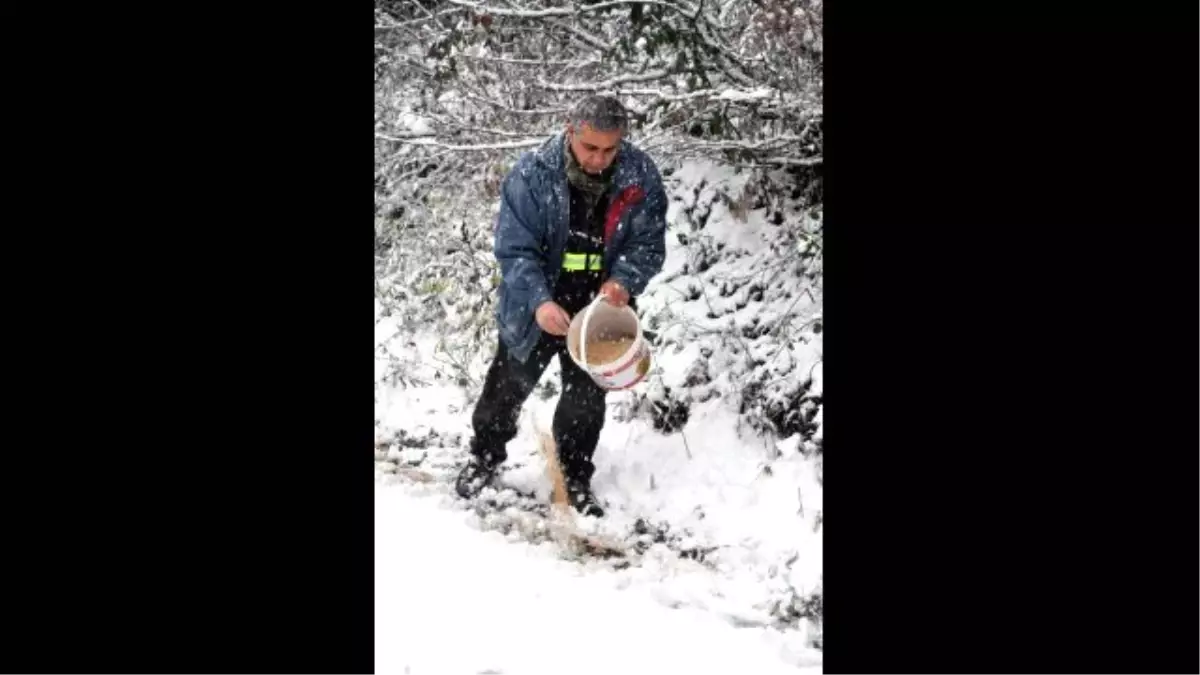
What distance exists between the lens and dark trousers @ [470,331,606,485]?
10.3 ft

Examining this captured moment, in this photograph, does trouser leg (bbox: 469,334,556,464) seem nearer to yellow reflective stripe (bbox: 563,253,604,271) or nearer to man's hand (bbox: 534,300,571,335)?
man's hand (bbox: 534,300,571,335)

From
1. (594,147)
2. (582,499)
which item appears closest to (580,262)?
(594,147)

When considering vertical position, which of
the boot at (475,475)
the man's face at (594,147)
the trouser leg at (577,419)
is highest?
the man's face at (594,147)

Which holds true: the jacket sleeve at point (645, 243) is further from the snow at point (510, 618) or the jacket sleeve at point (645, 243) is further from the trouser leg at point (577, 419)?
the snow at point (510, 618)

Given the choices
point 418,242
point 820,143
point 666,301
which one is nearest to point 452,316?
point 418,242

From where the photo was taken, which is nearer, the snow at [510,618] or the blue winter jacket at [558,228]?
the snow at [510,618]

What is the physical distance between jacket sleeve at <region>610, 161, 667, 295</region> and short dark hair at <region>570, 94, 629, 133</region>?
13 cm

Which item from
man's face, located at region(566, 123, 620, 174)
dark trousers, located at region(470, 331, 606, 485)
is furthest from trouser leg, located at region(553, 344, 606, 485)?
man's face, located at region(566, 123, 620, 174)

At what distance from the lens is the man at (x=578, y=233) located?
3.10m

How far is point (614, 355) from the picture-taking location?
10.3 ft

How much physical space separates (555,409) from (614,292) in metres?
0.35

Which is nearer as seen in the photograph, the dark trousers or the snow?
the snow

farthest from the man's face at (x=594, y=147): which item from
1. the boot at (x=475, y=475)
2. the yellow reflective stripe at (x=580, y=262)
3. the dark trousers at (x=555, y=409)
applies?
the boot at (x=475, y=475)

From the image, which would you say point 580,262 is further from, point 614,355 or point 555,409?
point 555,409
